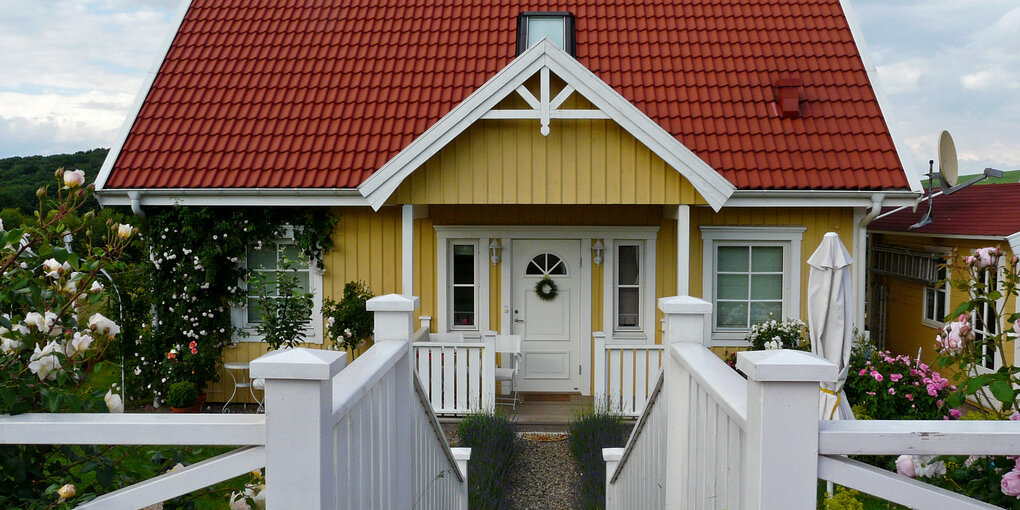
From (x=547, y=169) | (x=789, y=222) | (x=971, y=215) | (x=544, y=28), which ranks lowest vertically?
(x=789, y=222)

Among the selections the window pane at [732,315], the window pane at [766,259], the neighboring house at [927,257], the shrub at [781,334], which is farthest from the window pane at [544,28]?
the neighboring house at [927,257]

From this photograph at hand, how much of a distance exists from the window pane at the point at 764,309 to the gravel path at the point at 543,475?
3.22 metres

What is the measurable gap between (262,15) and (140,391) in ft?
19.5

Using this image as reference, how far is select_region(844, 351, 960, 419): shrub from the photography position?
751cm

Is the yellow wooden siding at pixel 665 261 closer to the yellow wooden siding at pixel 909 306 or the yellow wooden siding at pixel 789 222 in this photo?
the yellow wooden siding at pixel 789 222

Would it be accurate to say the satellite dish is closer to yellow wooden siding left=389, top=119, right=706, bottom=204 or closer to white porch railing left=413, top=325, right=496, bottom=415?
yellow wooden siding left=389, top=119, right=706, bottom=204

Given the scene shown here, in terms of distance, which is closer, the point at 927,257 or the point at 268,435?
the point at 268,435

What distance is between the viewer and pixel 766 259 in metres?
9.95

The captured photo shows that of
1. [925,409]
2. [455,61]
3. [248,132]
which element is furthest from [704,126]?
[248,132]

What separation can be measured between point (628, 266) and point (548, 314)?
1.28m

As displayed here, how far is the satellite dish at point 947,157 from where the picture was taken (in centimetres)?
1173

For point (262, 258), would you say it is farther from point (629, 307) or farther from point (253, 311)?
point (629, 307)

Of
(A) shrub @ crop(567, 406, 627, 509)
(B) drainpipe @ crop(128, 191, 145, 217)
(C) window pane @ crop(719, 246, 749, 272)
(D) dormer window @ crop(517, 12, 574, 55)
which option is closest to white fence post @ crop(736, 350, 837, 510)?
(A) shrub @ crop(567, 406, 627, 509)

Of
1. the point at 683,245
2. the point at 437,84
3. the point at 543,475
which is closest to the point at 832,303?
the point at 543,475
